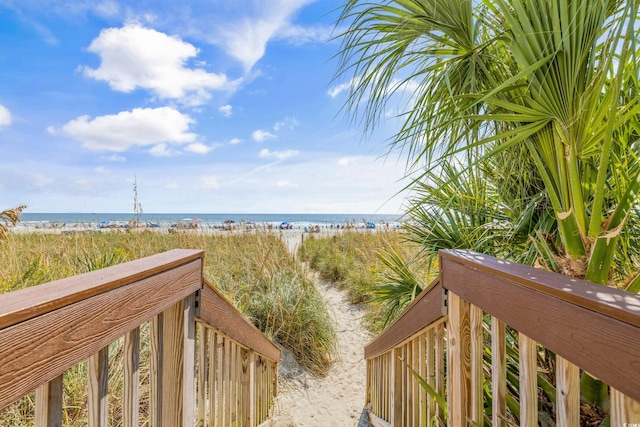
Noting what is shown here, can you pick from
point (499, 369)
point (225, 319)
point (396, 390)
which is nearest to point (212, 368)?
point (225, 319)

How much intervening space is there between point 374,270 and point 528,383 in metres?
2.97

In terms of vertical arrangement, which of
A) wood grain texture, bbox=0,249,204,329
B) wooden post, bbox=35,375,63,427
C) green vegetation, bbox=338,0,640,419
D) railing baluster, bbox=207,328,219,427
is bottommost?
railing baluster, bbox=207,328,219,427

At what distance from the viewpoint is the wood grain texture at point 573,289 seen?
0.45 metres

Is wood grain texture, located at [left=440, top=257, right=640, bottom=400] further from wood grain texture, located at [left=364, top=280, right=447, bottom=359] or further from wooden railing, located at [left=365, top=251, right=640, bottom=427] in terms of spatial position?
wood grain texture, located at [left=364, top=280, right=447, bottom=359]

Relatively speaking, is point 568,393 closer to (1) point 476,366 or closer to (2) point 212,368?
(1) point 476,366

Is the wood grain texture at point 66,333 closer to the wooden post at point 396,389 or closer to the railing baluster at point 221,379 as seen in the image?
the railing baluster at point 221,379

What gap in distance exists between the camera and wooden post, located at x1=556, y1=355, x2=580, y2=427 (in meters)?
0.61

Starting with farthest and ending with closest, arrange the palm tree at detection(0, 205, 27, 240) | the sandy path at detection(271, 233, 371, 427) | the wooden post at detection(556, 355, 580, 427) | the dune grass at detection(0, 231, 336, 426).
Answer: the sandy path at detection(271, 233, 371, 427), the palm tree at detection(0, 205, 27, 240), the dune grass at detection(0, 231, 336, 426), the wooden post at detection(556, 355, 580, 427)

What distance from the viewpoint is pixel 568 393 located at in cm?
62

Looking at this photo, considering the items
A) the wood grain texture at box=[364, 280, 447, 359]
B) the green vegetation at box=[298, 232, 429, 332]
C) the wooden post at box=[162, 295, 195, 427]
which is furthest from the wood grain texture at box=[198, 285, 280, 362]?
the green vegetation at box=[298, 232, 429, 332]

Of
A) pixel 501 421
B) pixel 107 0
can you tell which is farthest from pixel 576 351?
pixel 107 0

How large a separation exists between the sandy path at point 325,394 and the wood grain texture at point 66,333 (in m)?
2.57

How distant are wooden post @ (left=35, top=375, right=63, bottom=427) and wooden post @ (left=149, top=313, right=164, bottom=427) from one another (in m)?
0.42

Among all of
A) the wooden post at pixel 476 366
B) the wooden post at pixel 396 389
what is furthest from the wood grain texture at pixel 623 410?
the wooden post at pixel 396 389
